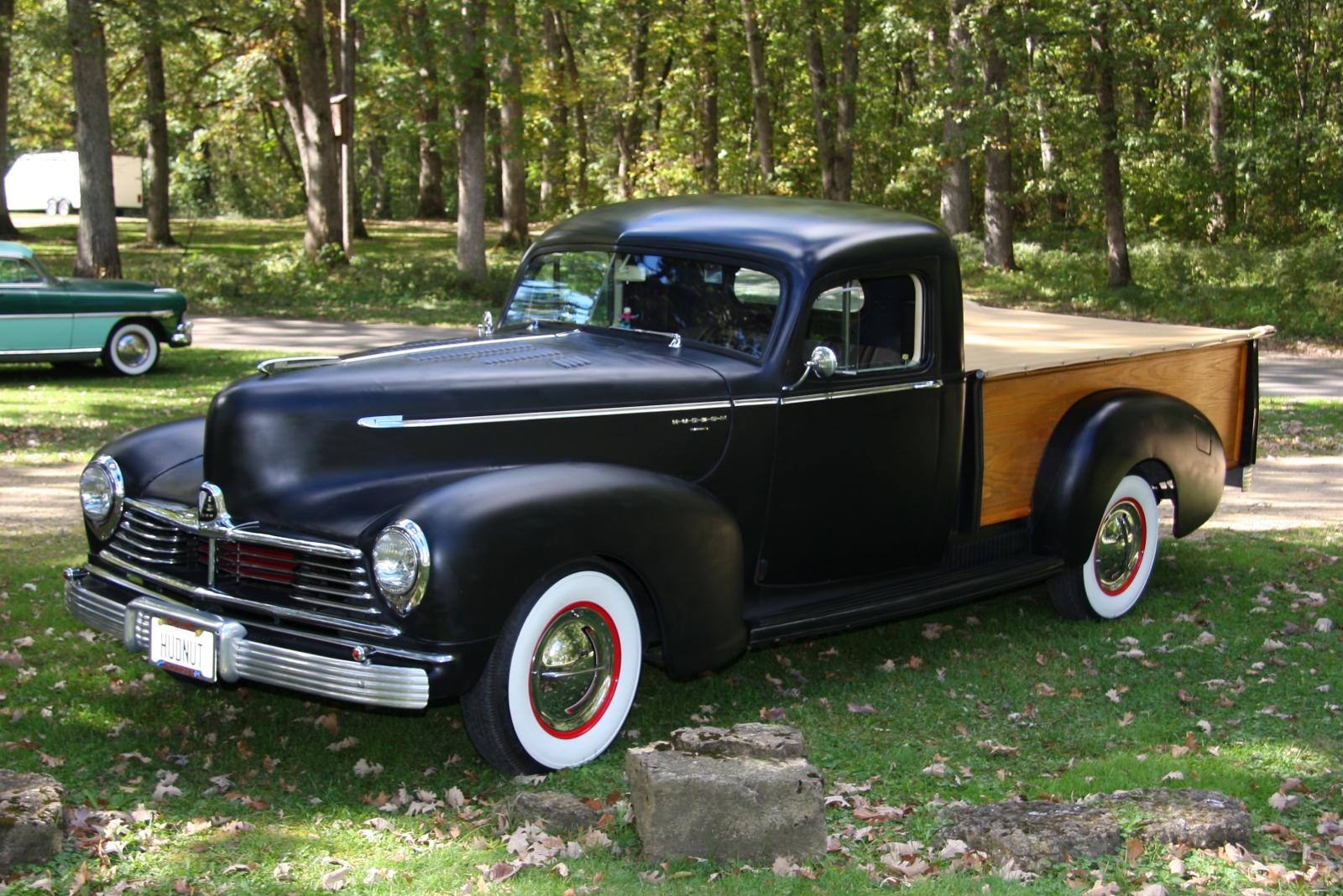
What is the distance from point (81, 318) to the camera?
1522 centimetres

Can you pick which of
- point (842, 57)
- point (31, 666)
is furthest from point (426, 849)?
point (842, 57)

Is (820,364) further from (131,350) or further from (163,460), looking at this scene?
(131,350)

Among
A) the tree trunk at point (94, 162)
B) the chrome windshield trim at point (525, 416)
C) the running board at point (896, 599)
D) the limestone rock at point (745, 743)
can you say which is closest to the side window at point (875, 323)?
the chrome windshield trim at point (525, 416)

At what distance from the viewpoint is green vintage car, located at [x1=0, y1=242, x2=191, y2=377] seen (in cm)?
1473

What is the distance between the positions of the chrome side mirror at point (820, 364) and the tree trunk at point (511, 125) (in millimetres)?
16730

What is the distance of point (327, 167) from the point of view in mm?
25047

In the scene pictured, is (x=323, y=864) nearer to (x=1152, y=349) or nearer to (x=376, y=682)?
(x=376, y=682)

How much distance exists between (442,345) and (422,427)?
1.00m

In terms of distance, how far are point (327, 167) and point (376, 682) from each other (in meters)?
22.1

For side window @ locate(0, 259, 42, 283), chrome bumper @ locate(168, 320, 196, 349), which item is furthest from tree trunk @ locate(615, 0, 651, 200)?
side window @ locate(0, 259, 42, 283)

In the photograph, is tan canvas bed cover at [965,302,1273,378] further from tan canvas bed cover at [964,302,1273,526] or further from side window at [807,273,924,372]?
side window at [807,273,924,372]

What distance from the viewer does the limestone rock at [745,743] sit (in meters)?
4.41

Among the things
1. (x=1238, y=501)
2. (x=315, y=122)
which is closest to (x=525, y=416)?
(x=1238, y=501)

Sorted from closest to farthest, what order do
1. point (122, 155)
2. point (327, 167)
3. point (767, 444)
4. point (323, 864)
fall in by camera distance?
point (323, 864) < point (767, 444) < point (327, 167) < point (122, 155)
